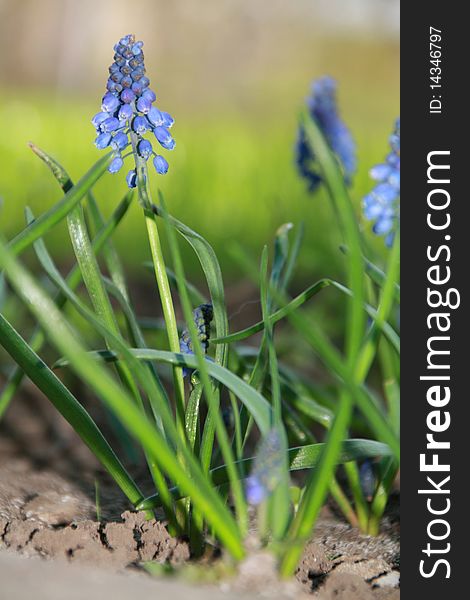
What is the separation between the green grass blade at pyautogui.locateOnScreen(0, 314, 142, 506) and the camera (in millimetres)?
1363

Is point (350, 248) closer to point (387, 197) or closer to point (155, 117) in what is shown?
point (155, 117)

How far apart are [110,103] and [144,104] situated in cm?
5

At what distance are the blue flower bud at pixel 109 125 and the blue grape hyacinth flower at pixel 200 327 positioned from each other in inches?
12.1

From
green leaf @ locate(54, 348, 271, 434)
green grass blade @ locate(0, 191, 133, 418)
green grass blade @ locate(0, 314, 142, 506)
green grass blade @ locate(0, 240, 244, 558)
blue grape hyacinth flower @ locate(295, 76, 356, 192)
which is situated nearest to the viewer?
green grass blade @ locate(0, 240, 244, 558)

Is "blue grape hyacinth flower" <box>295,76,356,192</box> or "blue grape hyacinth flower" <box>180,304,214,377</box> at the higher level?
"blue grape hyacinth flower" <box>295,76,356,192</box>

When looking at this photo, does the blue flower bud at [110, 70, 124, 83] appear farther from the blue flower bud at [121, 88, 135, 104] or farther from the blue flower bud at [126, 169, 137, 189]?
the blue flower bud at [126, 169, 137, 189]

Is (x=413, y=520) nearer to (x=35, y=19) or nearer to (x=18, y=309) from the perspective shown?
(x=18, y=309)

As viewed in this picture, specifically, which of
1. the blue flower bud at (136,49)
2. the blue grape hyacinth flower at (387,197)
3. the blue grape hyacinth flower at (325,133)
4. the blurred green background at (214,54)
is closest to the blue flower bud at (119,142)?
the blue flower bud at (136,49)

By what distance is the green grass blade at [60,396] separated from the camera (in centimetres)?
136

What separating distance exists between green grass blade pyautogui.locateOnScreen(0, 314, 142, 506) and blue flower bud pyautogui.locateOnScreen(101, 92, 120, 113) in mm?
361

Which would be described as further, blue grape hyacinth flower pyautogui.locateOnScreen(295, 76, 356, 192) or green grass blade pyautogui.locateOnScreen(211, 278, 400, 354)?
blue grape hyacinth flower pyautogui.locateOnScreen(295, 76, 356, 192)

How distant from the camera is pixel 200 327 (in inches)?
54.3

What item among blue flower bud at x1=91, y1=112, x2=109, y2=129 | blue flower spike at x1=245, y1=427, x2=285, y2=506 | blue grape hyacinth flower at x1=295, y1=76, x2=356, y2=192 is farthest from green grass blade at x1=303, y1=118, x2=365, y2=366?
blue grape hyacinth flower at x1=295, y1=76, x2=356, y2=192

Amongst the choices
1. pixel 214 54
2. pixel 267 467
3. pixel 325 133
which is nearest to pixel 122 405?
pixel 267 467
